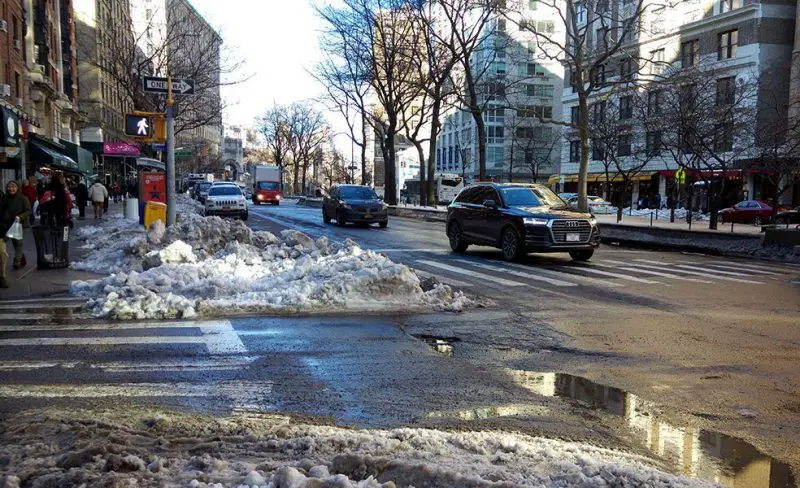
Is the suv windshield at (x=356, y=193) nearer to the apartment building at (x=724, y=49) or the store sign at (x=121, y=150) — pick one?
the store sign at (x=121, y=150)

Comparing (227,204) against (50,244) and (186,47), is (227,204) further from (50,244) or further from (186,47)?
(50,244)

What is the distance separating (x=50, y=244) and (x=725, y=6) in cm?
5254

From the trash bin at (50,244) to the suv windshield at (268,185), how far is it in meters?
47.7

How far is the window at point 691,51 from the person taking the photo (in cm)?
4933

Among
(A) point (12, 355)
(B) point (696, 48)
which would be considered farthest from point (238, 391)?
(B) point (696, 48)

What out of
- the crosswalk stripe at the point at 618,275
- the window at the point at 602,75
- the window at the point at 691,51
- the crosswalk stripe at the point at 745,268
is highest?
the window at the point at 691,51

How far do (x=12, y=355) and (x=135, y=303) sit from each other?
2173mm

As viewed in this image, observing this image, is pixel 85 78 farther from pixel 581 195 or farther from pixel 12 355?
pixel 12 355

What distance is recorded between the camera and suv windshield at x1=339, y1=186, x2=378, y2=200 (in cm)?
2789

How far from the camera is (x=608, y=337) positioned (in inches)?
307

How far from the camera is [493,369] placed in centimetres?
643

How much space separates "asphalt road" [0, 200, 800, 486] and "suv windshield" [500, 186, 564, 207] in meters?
5.55

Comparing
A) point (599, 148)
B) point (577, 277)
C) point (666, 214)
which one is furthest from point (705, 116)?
point (577, 277)

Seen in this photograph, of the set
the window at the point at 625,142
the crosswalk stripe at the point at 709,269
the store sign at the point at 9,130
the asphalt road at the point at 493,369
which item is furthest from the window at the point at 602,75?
the store sign at the point at 9,130
